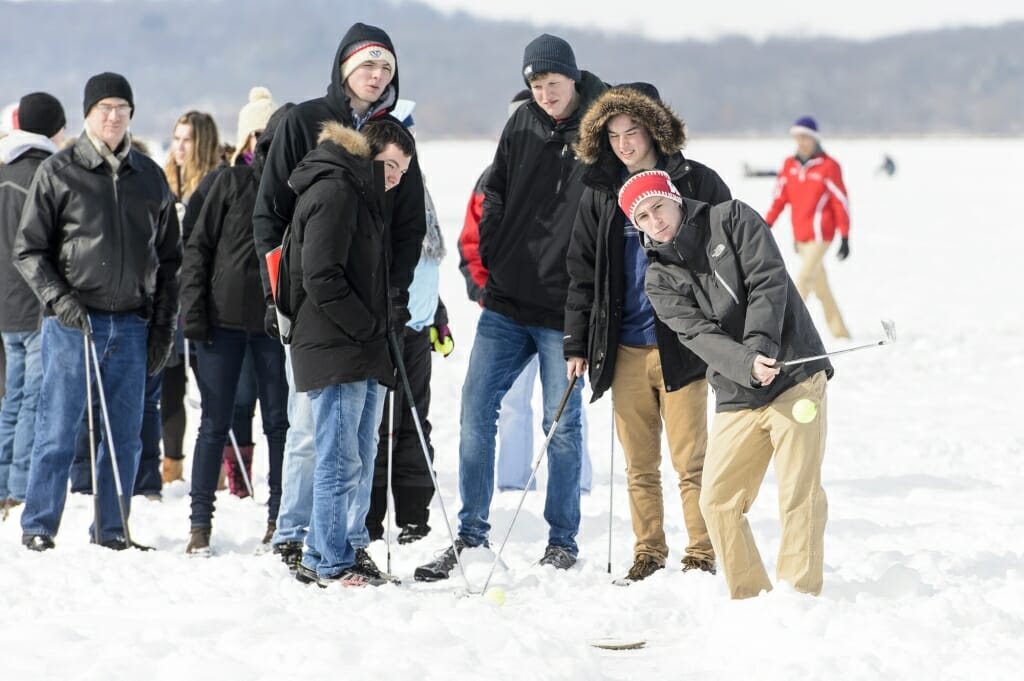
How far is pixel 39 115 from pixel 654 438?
3.30 metres

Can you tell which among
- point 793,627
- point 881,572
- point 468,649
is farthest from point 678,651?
point 881,572

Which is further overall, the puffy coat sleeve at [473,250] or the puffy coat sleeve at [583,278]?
the puffy coat sleeve at [473,250]

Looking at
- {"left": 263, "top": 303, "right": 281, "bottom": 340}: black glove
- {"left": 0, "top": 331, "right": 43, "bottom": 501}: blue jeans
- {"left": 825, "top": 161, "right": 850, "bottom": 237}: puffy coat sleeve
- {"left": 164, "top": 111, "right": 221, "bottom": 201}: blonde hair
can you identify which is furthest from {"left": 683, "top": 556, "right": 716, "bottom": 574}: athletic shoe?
{"left": 825, "top": 161, "right": 850, "bottom": 237}: puffy coat sleeve

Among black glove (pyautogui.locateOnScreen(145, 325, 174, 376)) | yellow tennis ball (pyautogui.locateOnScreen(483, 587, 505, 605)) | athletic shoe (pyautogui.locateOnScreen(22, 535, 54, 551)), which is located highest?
black glove (pyautogui.locateOnScreen(145, 325, 174, 376))

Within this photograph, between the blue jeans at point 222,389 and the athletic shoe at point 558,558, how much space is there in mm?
1287

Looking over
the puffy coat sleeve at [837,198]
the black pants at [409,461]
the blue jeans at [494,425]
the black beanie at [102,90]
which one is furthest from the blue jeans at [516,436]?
the puffy coat sleeve at [837,198]

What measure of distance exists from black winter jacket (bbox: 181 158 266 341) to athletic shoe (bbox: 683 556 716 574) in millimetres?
2064

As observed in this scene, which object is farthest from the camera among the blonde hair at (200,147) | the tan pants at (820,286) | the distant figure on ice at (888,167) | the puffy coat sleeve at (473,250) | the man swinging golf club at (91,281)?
the distant figure on ice at (888,167)

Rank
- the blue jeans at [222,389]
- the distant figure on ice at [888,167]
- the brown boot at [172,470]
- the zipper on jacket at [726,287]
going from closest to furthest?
the zipper on jacket at [726,287] < the blue jeans at [222,389] < the brown boot at [172,470] < the distant figure on ice at [888,167]

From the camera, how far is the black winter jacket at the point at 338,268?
191 inches

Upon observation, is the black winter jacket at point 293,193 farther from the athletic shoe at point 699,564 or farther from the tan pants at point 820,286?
the tan pants at point 820,286

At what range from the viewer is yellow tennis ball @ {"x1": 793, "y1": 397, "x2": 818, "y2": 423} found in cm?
471

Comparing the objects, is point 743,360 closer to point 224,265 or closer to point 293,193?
point 293,193

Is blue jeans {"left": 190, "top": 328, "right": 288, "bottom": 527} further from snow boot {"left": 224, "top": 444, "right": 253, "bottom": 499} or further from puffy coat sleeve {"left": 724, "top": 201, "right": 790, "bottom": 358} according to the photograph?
puffy coat sleeve {"left": 724, "top": 201, "right": 790, "bottom": 358}
